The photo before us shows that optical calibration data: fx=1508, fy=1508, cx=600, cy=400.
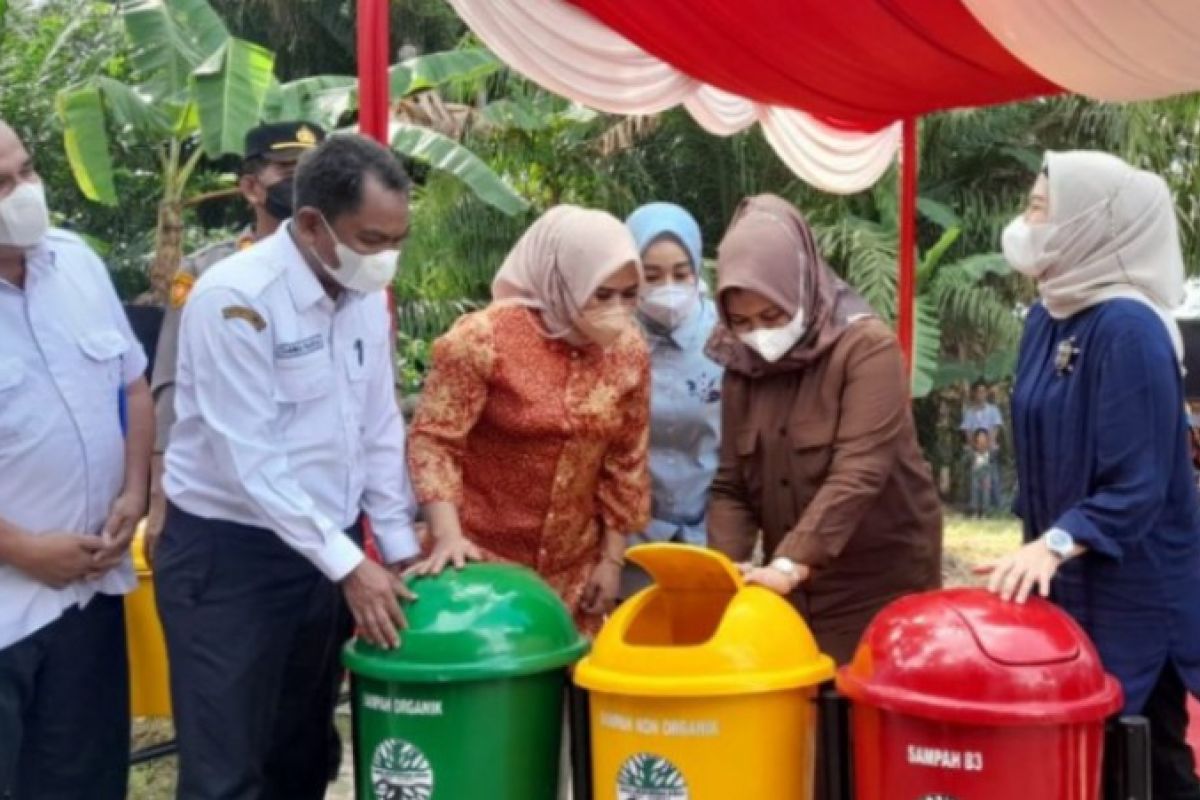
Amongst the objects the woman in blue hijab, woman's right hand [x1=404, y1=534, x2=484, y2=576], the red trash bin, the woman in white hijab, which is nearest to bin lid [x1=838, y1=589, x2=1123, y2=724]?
the red trash bin

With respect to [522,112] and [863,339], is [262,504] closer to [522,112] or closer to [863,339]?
[863,339]

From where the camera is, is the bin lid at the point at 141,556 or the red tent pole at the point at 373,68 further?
the red tent pole at the point at 373,68

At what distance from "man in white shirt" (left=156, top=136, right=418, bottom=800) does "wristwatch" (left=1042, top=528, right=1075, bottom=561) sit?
1.14m

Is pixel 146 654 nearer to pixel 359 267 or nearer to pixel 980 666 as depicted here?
pixel 359 267

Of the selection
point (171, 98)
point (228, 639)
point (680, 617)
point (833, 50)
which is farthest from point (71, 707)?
point (171, 98)

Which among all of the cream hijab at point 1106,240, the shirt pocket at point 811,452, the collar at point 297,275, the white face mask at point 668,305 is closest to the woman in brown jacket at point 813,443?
the shirt pocket at point 811,452

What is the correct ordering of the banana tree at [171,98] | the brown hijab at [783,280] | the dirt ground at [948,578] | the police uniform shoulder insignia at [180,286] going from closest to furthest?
the brown hijab at [783,280] → the police uniform shoulder insignia at [180,286] → the dirt ground at [948,578] → the banana tree at [171,98]

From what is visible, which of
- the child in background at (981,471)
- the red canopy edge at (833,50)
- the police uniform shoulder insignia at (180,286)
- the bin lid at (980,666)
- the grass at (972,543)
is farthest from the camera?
the child in background at (981,471)

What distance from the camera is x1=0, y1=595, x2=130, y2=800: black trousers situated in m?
2.88

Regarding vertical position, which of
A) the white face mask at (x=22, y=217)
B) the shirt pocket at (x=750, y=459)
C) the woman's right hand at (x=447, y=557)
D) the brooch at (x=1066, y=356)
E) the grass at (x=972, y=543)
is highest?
the white face mask at (x=22, y=217)

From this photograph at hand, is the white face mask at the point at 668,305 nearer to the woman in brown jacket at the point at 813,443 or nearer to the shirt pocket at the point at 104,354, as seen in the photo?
the woman in brown jacket at the point at 813,443

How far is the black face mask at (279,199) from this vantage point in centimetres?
390

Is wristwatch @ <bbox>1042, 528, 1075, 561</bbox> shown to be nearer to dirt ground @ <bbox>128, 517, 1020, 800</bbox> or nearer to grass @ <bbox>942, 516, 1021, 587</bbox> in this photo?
dirt ground @ <bbox>128, 517, 1020, 800</bbox>

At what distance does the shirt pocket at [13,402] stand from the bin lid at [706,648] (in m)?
1.16
